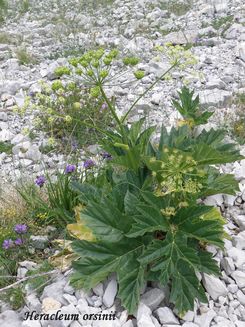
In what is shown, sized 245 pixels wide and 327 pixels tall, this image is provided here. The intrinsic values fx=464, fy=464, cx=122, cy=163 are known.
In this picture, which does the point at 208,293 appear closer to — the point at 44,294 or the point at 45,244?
the point at 44,294

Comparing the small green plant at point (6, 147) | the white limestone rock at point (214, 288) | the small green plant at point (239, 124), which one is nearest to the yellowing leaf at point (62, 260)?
the white limestone rock at point (214, 288)

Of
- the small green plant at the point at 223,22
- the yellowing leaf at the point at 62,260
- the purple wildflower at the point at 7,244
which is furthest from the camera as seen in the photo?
the small green plant at the point at 223,22

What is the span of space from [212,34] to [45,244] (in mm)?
5425

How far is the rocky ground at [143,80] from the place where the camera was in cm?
268

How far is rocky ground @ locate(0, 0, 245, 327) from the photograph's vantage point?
8.79ft

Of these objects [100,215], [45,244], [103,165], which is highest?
[100,215]

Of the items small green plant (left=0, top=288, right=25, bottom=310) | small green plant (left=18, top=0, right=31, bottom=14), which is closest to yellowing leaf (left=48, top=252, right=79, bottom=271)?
small green plant (left=0, top=288, right=25, bottom=310)

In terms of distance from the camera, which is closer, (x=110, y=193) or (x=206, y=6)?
(x=110, y=193)

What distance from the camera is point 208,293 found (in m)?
2.74

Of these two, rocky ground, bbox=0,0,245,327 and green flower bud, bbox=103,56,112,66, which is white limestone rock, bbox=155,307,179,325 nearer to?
rocky ground, bbox=0,0,245,327

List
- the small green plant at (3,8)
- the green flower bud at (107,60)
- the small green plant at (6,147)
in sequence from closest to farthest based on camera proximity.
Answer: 1. the green flower bud at (107,60)
2. the small green plant at (6,147)
3. the small green plant at (3,8)

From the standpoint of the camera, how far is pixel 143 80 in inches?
239

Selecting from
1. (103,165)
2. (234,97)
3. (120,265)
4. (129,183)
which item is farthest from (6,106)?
(120,265)

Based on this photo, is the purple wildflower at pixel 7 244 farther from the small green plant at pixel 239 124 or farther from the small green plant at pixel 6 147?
the small green plant at pixel 239 124
